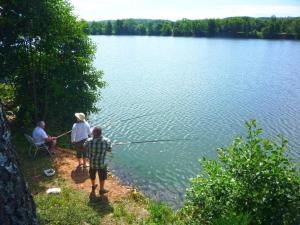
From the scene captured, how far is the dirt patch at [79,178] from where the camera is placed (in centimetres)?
1205

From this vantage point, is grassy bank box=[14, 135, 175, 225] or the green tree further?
the green tree

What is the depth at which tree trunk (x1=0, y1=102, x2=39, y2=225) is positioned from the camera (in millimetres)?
3574

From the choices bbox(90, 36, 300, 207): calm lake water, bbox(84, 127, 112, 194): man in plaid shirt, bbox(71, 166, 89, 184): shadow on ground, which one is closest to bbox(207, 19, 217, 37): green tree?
bbox(90, 36, 300, 207): calm lake water

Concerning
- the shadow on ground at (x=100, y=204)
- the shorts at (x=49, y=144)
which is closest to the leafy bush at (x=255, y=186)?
the shadow on ground at (x=100, y=204)

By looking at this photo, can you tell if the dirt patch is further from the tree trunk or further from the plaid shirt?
the tree trunk

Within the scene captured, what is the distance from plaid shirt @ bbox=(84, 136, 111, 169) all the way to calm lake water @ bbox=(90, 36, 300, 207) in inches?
187

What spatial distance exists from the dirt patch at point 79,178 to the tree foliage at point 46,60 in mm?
4246

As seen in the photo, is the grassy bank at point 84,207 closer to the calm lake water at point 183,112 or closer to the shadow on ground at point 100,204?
the shadow on ground at point 100,204

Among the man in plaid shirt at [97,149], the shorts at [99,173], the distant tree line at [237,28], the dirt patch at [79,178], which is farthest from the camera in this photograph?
the distant tree line at [237,28]

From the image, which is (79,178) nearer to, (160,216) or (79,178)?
(79,178)

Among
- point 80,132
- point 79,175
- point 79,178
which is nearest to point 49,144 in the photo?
point 80,132

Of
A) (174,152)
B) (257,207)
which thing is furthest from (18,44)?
(257,207)

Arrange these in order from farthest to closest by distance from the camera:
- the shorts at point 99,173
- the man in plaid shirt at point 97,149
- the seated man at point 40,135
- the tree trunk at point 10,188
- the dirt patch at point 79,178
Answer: the seated man at point 40,135 → the dirt patch at point 79,178 → the shorts at point 99,173 → the man in plaid shirt at point 97,149 → the tree trunk at point 10,188

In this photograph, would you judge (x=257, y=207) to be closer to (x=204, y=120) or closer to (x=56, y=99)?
(x=56, y=99)
